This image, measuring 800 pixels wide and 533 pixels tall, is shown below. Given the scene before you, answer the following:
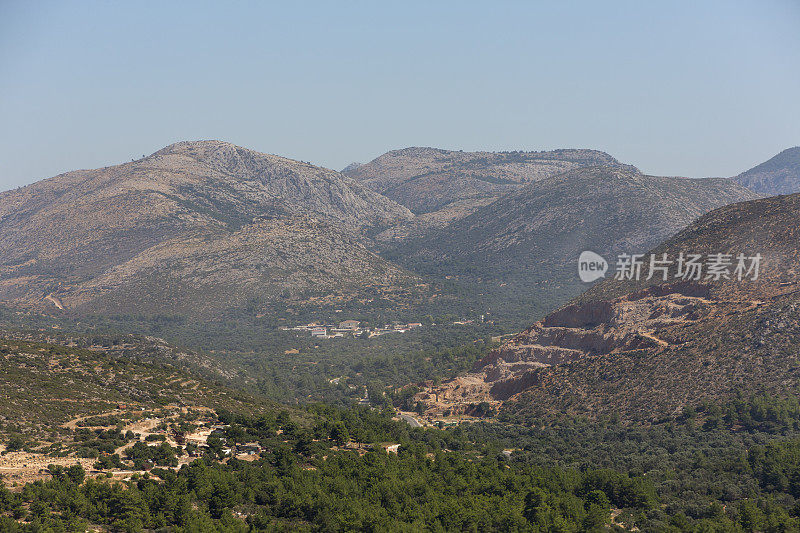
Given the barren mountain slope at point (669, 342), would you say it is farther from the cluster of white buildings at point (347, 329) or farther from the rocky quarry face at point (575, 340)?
the cluster of white buildings at point (347, 329)

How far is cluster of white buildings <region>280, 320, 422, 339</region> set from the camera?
162 metres

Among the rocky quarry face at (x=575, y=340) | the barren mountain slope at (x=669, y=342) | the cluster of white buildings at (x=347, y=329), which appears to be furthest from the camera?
the cluster of white buildings at (x=347, y=329)

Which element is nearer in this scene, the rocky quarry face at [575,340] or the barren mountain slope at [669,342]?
the barren mountain slope at [669,342]

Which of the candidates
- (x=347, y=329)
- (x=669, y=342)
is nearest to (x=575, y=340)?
(x=669, y=342)

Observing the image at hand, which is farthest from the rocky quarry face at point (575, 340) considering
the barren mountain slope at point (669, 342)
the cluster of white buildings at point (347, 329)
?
the cluster of white buildings at point (347, 329)

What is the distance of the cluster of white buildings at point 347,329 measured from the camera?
162m

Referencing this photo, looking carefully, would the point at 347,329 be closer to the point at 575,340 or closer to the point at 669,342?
the point at 575,340

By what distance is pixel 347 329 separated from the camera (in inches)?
6634

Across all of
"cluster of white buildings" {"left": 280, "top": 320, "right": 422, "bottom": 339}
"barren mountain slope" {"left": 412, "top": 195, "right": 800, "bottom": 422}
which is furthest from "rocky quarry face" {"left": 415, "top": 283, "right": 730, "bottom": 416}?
"cluster of white buildings" {"left": 280, "top": 320, "right": 422, "bottom": 339}

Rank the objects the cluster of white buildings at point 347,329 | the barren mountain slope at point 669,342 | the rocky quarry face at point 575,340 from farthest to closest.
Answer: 1. the cluster of white buildings at point 347,329
2. the rocky quarry face at point 575,340
3. the barren mountain slope at point 669,342

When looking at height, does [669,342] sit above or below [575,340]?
above

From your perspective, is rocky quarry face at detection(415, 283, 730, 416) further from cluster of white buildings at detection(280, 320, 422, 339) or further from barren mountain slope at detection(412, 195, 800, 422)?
cluster of white buildings at detection(280, 320, 422, 339)

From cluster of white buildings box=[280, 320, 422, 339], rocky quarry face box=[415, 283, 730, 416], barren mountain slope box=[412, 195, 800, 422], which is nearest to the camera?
barren mountain slope box=[412, 195, 800, 422]

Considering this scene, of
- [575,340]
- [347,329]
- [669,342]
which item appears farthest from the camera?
[347,329]
